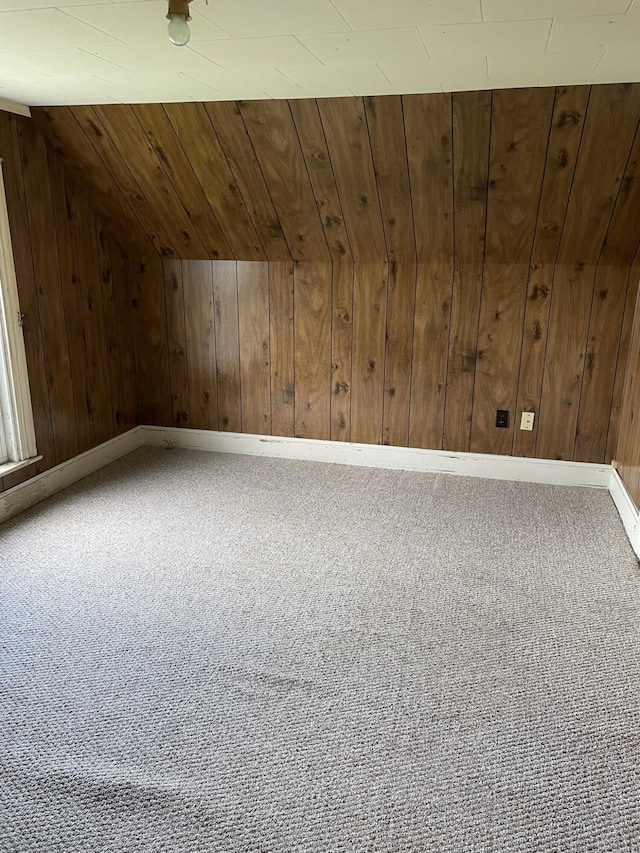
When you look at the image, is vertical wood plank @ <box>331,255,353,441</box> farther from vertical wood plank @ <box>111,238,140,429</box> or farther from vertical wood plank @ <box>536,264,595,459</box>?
vertical wood plank @ <box>111,238,140,429</box>

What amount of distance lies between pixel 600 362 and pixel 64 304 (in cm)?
267

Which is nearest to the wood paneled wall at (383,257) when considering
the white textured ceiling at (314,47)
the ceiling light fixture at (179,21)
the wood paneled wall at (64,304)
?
the wood paneled wall at (64,304)

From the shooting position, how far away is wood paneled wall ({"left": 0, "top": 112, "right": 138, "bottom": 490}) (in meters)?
2.96

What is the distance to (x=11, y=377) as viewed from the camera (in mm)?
2953

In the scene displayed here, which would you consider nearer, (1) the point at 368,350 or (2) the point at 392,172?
(2) the point at 392,172

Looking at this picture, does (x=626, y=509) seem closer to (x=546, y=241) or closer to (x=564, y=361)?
(x=564, y=361)

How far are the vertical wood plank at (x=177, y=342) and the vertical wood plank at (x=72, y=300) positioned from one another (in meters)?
0.55

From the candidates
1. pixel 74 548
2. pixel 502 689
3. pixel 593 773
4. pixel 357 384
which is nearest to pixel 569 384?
pixel 357 384

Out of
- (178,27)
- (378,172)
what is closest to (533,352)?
(378,172)

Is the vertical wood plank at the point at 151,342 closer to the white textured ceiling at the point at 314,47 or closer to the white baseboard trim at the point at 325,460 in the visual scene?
the white baseboard trim at the point at 325,460

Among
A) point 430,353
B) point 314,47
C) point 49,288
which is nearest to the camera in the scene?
point 314,47

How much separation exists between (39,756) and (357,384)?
2433mm

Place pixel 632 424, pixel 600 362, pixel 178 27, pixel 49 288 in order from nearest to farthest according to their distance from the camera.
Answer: pixel 178 27 → pixel 632 424 → pixel 49 288 → pixel 600 362

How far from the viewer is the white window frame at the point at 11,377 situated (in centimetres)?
286
